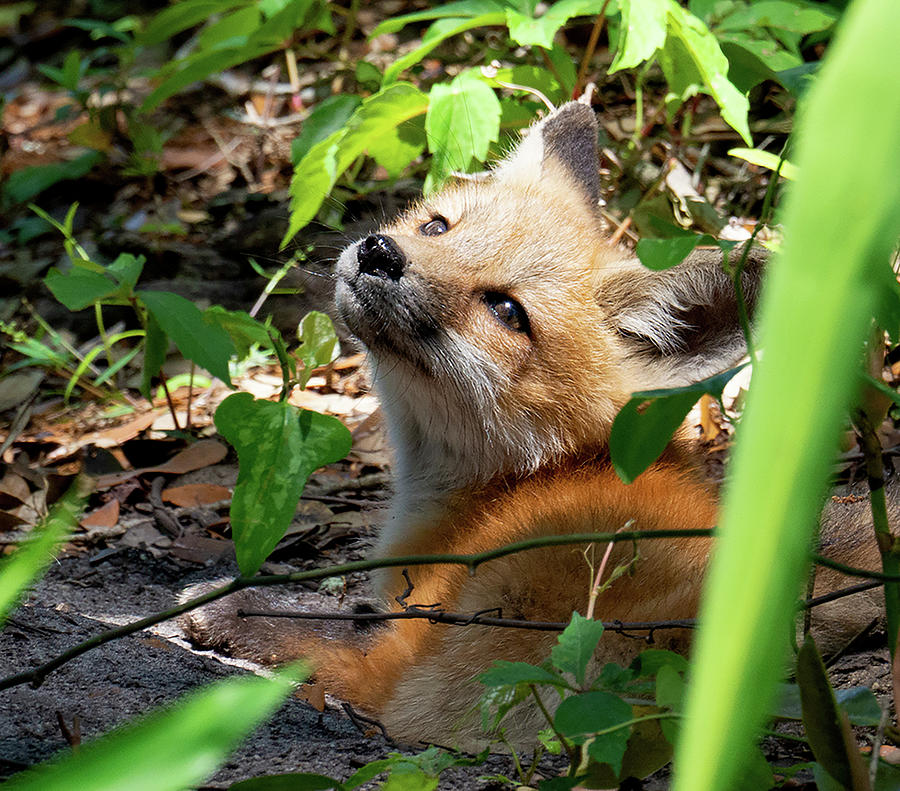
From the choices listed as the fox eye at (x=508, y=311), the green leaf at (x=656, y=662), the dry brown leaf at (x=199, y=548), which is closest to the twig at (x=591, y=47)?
the fox eye at (x=508, y=311)

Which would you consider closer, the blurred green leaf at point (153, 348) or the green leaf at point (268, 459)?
the green leaf at point (268, 459)

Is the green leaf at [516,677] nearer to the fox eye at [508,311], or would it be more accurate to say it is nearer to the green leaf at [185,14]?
the fox eye at [508,311]

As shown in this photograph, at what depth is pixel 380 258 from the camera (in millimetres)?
3203

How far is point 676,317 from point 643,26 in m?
1.00

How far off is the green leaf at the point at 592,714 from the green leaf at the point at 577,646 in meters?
0.05

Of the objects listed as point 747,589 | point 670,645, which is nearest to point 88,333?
point 670,645

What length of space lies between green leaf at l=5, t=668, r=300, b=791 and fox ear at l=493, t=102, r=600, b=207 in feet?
11.6

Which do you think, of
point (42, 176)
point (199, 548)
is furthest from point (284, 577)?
point (42, 176)

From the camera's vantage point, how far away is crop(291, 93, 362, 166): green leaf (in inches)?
168

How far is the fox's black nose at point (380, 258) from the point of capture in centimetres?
319

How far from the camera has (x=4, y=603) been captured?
2.90ft

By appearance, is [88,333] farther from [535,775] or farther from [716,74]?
[535,775]

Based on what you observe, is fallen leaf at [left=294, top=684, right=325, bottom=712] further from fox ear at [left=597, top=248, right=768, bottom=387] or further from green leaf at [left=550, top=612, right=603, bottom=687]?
fox ear at [left=597, top=248, right=768, bottom=387]

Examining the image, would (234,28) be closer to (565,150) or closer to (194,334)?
(565,150)
